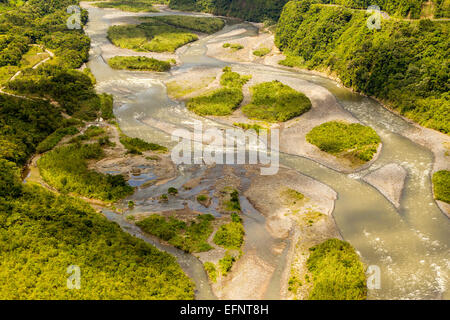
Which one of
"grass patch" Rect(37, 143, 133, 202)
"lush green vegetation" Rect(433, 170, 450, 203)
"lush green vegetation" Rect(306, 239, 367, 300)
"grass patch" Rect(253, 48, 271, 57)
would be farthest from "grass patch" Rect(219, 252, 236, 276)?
"grass patch" Rect(253, 48, 271, 57)

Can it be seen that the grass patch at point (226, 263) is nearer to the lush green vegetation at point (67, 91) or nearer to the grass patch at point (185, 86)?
the lush green vegetation at point (67, 91)

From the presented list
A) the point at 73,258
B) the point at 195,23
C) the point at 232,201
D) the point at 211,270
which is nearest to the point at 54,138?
the point at 73,258

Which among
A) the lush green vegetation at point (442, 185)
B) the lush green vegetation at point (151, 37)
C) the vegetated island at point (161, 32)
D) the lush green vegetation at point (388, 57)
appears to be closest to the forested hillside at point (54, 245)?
the lush green vegetation at point (442, 185)

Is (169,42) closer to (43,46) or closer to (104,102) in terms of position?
(43,46)

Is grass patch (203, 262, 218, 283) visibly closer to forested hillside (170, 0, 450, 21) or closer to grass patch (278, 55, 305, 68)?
grass patch (278, 55, 305, 68)

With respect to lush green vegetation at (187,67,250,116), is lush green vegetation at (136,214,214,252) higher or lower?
lower

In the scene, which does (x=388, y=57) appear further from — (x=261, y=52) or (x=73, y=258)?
(x=73, y=258)

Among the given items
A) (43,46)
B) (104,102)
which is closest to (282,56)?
(104,102)
